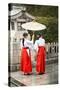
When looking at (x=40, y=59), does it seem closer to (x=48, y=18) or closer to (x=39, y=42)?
(x=39, y=42)

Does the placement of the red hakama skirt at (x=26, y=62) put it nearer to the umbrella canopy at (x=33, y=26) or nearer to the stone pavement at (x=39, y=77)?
the stone pavement at (x=39, y=77)

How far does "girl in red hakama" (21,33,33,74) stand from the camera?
4.92ft

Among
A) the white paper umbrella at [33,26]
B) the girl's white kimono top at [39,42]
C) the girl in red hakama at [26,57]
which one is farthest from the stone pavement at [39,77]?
the white paper umbrella at [33,26]

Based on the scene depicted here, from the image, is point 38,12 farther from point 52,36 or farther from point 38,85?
point 38,85

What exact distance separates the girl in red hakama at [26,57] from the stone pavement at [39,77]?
0.11ft

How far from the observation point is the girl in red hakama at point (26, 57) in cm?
150

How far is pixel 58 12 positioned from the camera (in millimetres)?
1554

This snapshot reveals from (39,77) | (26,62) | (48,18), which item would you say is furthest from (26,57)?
(48,18)

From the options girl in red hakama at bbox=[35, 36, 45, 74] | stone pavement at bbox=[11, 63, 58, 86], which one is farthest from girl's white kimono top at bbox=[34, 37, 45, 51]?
stone pavement at bbox=[11, 63, 58, 86]

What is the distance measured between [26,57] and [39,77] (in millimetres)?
158

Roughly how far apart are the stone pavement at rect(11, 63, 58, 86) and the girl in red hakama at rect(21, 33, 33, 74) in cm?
3

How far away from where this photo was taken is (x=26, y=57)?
59.4 inches

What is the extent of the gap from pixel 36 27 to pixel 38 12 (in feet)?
0.33

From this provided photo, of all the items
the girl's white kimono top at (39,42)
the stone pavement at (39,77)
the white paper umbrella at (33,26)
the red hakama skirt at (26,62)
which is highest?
the white paper umbrella at (33,26)
